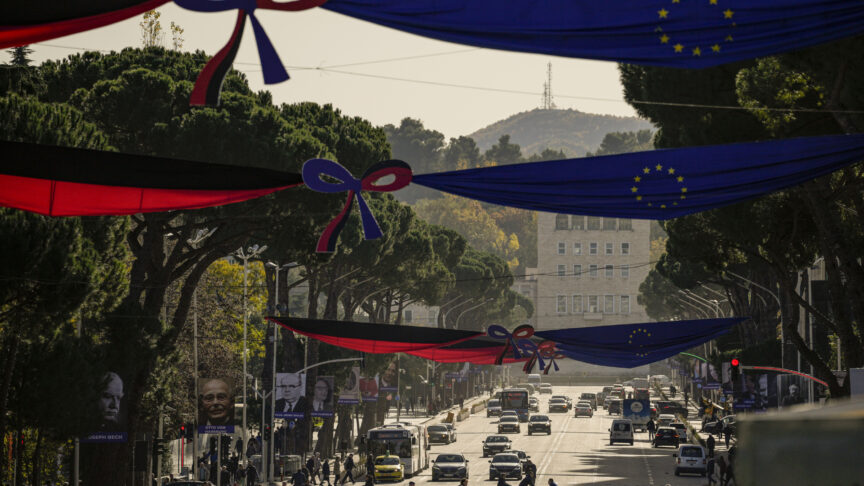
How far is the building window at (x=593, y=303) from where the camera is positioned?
7446 inches

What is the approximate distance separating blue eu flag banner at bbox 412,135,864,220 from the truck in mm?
75404

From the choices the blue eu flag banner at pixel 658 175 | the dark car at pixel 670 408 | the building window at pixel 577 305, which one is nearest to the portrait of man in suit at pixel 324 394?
the blue eu flag banner at pixel 658 175

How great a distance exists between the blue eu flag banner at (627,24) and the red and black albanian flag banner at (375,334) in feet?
72.5

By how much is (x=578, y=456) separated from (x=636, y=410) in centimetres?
2423

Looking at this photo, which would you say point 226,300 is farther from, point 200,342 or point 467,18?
point 467,18

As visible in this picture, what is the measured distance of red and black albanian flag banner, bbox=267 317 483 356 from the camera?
36031 millimetres

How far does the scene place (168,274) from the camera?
40000mm

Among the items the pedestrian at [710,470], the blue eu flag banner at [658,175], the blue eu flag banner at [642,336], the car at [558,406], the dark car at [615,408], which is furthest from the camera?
the car at [558,406]

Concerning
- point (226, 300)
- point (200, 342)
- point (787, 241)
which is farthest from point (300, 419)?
point (787, 241)

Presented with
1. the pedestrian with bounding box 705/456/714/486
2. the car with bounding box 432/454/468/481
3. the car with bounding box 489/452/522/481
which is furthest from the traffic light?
the car with bounding box 432/454/468/481

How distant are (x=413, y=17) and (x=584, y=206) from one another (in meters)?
6.10

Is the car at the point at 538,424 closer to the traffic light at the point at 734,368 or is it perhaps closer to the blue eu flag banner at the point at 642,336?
the traffic light at the point at 734,368

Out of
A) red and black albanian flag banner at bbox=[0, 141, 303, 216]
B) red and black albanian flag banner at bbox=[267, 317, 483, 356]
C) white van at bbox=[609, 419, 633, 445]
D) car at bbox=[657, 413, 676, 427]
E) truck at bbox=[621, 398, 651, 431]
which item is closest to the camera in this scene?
red and black albanian flag banner at bbox=[0, 141, 303, 216]

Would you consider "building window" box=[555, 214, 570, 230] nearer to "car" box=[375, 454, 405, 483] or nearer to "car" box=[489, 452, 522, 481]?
"car" box=[375, 454, 405, 483]
